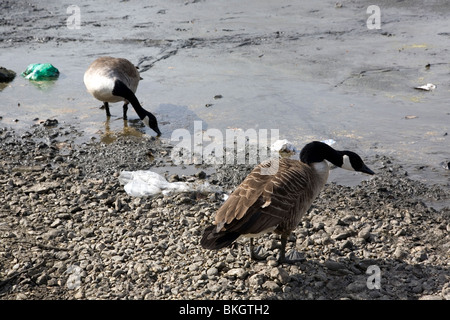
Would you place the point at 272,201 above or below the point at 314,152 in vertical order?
below

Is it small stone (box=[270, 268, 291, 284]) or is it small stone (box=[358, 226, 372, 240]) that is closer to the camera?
small stone (box=[270, 268, 291, 284])

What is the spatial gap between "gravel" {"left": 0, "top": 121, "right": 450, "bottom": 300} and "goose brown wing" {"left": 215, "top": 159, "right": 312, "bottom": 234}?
541mm

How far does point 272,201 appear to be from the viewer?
4.21 metres

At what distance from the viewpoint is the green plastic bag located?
32.1ft

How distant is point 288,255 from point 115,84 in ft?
14.1

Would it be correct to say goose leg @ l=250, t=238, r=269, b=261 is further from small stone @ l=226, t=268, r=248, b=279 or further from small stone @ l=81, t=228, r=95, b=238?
small stone @ l=81, t=228, r=95, b=238

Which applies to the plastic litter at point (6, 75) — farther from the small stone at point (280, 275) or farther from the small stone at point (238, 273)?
the small stone at point (280, 275)

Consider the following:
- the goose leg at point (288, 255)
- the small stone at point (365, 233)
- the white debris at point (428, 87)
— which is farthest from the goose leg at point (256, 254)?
the white debris at point (428, 87)

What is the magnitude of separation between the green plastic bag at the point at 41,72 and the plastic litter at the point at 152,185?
14.9 feet

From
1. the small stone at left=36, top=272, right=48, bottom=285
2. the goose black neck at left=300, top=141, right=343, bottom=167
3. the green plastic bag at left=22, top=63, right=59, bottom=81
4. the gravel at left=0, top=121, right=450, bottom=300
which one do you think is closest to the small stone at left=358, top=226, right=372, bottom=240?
the gravel at left=0, top=121, right=450, bottom=300

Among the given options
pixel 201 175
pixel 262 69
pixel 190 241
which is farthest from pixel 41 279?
pixel 262 69

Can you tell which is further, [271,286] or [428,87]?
[428,87]

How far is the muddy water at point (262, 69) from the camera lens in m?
7.51

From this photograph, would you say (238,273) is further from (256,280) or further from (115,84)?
(115,84)
